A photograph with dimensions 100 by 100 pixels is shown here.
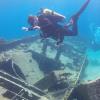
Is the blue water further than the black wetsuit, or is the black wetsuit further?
the blue water

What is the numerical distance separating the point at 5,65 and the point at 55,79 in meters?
2.83

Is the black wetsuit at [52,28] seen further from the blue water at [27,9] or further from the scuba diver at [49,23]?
the blue water at [27,9]

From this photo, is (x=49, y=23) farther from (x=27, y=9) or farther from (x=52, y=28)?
(x=27, y=9)

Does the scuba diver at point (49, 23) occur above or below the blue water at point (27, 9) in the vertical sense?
above

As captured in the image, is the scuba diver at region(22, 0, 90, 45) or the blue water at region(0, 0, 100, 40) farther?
the blue water at region(0, 0, 100, 40)

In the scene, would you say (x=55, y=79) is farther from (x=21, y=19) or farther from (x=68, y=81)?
(x=21, y=19)

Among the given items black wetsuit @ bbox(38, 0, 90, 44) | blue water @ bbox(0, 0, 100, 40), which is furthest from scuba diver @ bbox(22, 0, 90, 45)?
blue water @ bbox(0, 0, 100, 40)

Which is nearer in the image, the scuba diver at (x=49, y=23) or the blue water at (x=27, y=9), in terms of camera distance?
the scuba diver at (x=49, y=23)

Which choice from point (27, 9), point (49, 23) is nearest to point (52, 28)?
point (49, 23)

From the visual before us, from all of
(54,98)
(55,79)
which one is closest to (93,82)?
(54,98)

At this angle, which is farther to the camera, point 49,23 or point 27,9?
point 27,9

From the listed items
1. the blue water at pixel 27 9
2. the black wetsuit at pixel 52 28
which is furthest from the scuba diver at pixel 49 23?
the blue water at pixel 27 9

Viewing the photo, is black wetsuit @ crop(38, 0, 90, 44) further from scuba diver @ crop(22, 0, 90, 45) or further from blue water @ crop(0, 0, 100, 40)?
blue water @ crop(0, 0, 100, 40)

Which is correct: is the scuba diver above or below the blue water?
above
